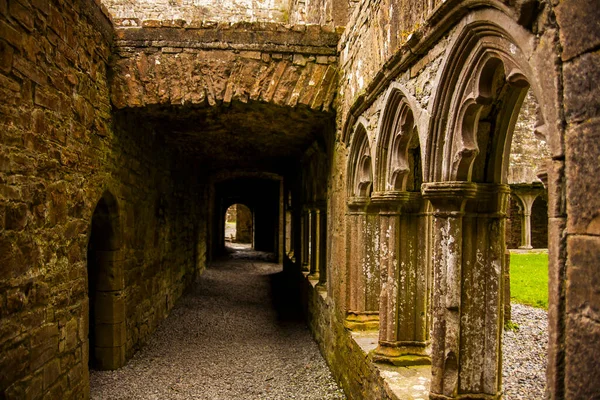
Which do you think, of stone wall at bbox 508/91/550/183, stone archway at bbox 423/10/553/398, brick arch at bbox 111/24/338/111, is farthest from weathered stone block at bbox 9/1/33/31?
stone wall at bbox 508/91/550/183

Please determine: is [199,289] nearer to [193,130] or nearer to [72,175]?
[193,130]

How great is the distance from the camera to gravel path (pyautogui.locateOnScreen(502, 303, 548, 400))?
4504mm

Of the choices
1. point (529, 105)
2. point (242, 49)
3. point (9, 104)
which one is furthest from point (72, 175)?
point (529, 105)

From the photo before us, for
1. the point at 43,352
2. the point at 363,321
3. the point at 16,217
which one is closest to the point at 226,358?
the point at 363,321

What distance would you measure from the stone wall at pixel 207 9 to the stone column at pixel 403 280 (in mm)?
7349

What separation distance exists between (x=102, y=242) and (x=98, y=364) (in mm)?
1424

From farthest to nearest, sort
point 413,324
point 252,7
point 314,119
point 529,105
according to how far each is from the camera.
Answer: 1. point 529,105
2. point 252,7
3. point 314,119
4. point 413,324

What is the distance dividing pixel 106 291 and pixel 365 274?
299cm

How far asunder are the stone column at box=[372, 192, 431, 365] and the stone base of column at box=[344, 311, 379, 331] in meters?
0.92

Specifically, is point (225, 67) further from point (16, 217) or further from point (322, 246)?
point (322, 246)

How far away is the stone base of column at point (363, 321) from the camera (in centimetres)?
450

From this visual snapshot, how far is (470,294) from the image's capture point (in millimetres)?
2436

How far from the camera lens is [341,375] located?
4785mm

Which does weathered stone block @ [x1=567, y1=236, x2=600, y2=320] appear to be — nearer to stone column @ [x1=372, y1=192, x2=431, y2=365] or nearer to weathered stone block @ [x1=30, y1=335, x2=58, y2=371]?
stone column @ [x1=372, y1=192, x2=431, y2=365]
